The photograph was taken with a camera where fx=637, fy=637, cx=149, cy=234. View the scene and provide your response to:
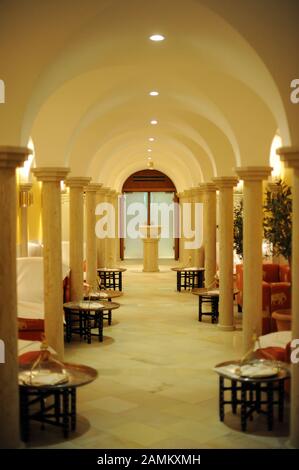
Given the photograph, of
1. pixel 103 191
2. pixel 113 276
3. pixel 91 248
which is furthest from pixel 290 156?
pixel 103 191

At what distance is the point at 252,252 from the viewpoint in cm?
973

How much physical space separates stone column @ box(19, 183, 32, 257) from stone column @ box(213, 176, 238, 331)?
21.5 feet

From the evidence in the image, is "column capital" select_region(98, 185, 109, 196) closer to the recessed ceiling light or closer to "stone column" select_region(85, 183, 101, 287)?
"stone column" select_region(85, 183, 101, 287)

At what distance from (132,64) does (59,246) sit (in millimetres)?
2817

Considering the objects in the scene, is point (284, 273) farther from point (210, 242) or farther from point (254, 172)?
point (254, 172)

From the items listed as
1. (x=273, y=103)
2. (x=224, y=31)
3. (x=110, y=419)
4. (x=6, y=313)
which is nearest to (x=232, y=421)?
(x=110, y=419)

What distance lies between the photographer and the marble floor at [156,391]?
6.60 meters

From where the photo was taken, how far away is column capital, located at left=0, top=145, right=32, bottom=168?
5.94m

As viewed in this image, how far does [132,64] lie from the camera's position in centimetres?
894

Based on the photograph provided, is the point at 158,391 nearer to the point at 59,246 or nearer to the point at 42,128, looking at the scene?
the point at 59,246

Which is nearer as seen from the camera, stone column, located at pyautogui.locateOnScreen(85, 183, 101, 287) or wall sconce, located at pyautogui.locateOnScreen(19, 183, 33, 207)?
stone column, located at pyautogui.locateOnScreen(85, 183, 101, 287)

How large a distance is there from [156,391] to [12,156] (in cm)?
402

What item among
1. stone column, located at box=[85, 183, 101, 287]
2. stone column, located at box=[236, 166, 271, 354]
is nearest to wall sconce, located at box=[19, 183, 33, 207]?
stone column, located at box=[85, 183, 101, 287]

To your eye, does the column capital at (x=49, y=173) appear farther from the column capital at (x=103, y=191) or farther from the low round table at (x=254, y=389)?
the column capital at (x=103, y=191)
